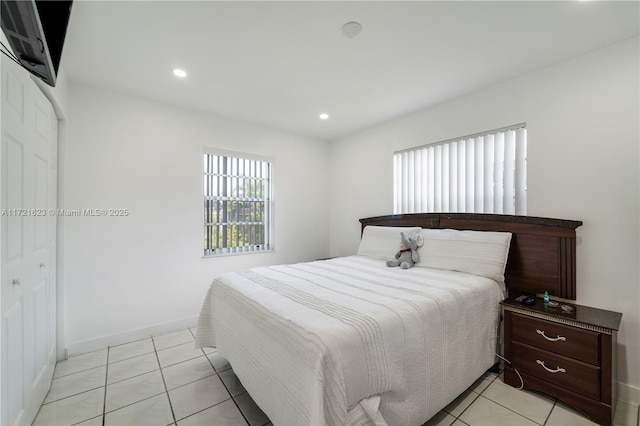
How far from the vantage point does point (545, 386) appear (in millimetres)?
1878

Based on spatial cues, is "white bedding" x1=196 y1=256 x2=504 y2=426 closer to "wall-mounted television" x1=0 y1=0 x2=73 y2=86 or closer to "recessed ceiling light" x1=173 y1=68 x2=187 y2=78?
"wall-mounted television" x1=0 y1=0 x2=73 y2=86

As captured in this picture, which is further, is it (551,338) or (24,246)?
(551,338)

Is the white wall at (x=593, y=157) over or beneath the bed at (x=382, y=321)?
over

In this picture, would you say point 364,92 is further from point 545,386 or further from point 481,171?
point 545,386

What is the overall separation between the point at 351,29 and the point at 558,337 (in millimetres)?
2537

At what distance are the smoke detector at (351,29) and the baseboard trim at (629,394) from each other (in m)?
3.15

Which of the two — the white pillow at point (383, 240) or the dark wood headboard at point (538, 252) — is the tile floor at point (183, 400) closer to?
the dark wood headboard at point (538, 252)

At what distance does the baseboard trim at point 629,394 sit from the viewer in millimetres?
1873

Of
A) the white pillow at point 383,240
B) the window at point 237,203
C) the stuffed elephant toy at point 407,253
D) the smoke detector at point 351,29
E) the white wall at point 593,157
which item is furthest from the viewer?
the window at point 237,203

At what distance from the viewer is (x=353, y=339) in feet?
4.04

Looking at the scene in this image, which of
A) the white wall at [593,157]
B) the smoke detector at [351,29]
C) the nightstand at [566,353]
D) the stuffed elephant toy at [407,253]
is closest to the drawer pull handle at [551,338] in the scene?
the nightstand at [566,353]

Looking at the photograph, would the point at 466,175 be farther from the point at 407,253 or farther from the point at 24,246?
the point at 24,246

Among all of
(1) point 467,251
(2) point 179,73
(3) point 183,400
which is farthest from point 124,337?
(1) point 467,251

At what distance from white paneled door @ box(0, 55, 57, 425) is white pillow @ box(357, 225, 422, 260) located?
2899 mm
